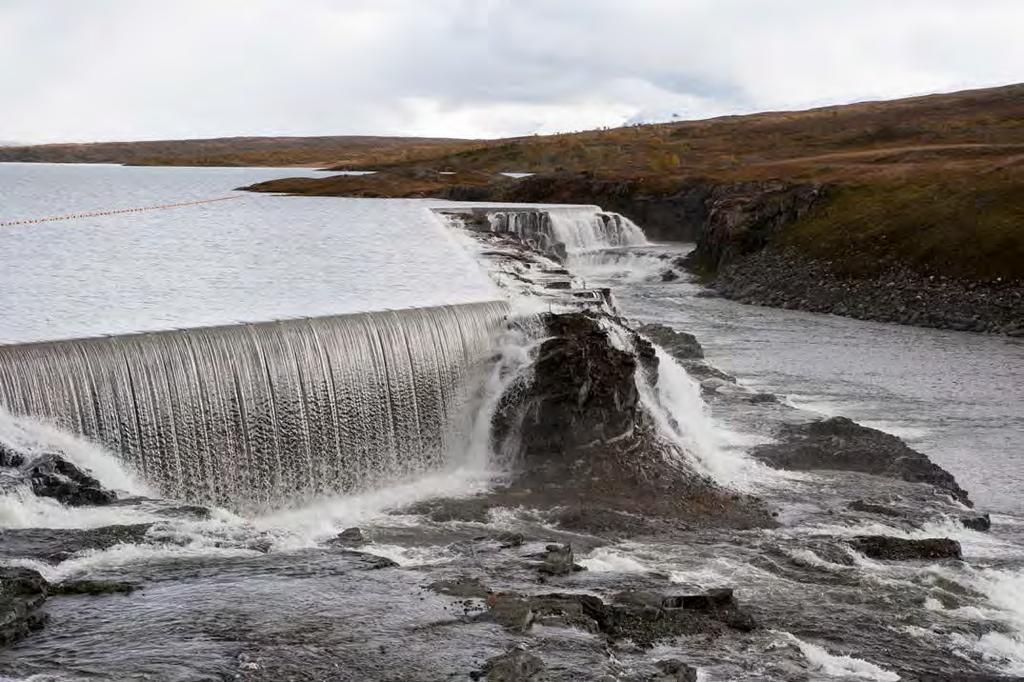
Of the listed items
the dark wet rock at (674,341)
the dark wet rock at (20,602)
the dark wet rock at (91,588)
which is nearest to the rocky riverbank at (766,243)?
the dark wet rock at (674,341)

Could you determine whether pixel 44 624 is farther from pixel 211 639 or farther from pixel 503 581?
pixel 503 581

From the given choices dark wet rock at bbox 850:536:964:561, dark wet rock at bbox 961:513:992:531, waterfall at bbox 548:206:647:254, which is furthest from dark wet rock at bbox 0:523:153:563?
waterfall at bbox 548:206:647:254

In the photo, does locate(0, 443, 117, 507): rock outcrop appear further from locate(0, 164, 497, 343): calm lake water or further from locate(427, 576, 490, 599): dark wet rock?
locate(427, 576, 490, 599): dark wet rock

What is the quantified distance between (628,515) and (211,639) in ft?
37.4

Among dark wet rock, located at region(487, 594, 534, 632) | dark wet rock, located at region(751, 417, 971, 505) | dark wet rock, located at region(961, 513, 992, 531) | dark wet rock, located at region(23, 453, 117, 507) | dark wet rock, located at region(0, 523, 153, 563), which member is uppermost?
dark wet rock, located at region(23, 453, 117, 507)

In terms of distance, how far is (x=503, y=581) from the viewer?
18906 mm

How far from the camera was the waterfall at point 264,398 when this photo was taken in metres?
Answer: 23.1

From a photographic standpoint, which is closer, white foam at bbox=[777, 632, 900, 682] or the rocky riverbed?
the rocky riverbed

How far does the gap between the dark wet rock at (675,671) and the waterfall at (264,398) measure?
1179 cm

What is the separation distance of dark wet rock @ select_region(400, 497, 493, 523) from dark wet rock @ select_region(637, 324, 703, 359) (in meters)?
18.6

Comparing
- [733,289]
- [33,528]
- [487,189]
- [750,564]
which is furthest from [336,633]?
[487,189]

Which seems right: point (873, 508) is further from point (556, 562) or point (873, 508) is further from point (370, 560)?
point (370, 560)

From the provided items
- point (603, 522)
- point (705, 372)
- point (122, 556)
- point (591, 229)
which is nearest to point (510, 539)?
point (603, 522)

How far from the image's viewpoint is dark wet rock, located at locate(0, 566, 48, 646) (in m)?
15.2
